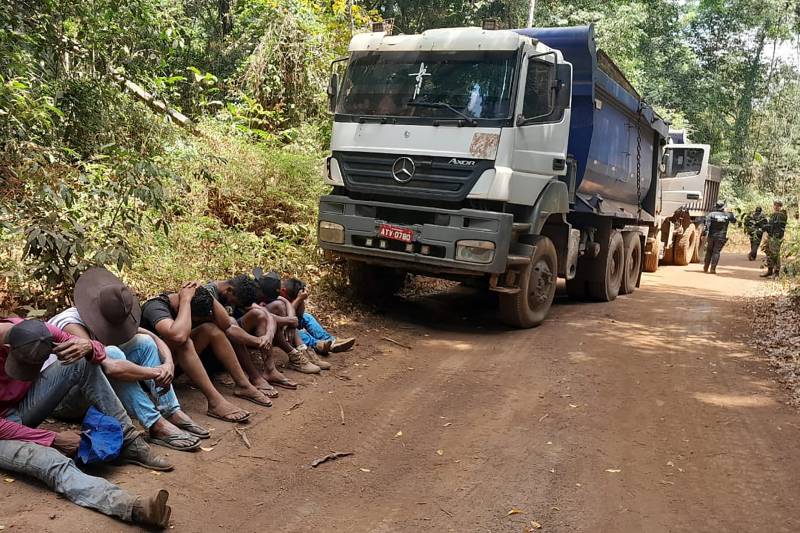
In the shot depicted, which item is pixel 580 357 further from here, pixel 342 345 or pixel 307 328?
pixel 307 328

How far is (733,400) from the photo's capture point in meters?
5.95

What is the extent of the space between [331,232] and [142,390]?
3882 millimetres

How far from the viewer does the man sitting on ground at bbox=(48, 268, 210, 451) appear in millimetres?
4168

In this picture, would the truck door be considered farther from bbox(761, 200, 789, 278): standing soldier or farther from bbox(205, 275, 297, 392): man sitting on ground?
bbox(761, 200, 789, 278): standing soldier

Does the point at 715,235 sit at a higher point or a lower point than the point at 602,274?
A: higher

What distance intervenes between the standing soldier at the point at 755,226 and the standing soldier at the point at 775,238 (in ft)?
3.54

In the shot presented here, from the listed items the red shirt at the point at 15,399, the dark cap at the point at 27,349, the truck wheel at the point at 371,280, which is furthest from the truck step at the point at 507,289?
the dark cap at the point at 27,349

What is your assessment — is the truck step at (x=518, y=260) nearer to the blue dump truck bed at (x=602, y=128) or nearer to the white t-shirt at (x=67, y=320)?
the blue dump truck bed at (x=602, y=128)

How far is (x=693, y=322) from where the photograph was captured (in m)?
9.42

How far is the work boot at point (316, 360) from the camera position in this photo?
246 inches

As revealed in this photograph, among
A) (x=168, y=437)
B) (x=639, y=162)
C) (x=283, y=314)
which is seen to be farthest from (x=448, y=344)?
(x=639, y=162)

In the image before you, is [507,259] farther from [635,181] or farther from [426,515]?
[635,181]

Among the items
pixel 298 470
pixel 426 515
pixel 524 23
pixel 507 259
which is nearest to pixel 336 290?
pixel 507 259

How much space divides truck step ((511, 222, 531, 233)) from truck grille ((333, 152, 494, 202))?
0.68m
